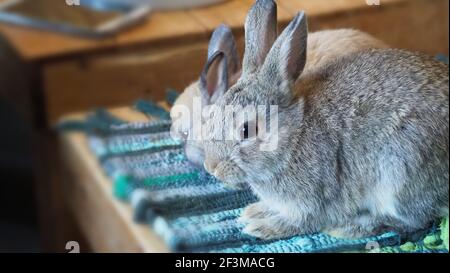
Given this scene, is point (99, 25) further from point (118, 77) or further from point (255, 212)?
point (255, 212)

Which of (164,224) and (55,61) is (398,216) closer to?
(164,224)

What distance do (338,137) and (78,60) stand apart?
0.75 feet

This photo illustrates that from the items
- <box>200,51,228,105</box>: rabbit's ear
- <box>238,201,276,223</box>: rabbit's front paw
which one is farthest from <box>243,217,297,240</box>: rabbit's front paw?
<box>200,51,228,105</box>: rabbit's ear

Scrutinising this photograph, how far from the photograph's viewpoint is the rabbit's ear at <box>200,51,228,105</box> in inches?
23.8

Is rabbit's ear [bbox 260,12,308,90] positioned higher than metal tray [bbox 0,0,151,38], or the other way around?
metal tray [bbox 0,0,151,38]

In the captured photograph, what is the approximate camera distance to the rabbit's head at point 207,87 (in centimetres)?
61

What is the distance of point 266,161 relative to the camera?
1.94 feet

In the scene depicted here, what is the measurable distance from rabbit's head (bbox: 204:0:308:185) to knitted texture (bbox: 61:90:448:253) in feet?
0.11

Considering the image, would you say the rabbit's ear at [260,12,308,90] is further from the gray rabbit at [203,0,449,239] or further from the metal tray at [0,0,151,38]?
the metal tray at [0,0,151,38]

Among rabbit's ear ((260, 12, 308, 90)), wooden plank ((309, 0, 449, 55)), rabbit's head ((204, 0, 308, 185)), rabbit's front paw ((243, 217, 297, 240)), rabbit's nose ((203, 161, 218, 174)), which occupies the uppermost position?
wooden plank ((309, 0, 449, 55))

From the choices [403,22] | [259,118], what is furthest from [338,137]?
[403,22]

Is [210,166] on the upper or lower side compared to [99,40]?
lower

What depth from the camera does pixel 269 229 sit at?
24.5 inches
